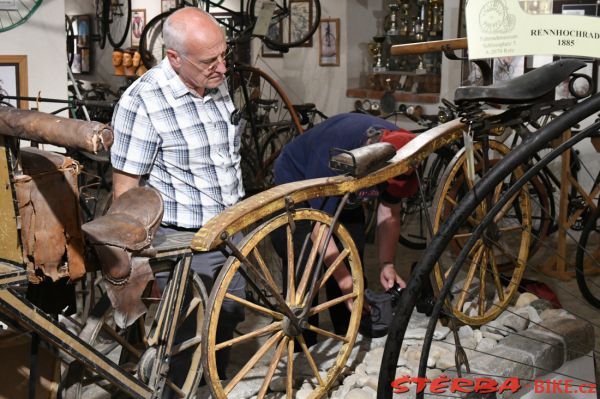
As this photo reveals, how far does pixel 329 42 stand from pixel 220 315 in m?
5.75

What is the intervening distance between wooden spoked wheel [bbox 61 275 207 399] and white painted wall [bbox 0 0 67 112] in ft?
8.07

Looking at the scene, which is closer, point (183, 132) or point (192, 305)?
point (192, 305)

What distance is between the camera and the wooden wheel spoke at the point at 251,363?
234 cm

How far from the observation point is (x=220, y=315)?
9.91 ft

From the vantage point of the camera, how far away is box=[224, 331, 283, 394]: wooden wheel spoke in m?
2.34

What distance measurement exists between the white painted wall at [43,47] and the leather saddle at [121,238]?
2926 mm

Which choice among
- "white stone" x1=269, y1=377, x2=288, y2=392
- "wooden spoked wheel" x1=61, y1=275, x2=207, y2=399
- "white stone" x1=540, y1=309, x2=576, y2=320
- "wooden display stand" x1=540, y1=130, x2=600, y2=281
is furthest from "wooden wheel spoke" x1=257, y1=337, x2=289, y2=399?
"wooden display stand" x1=540, y1=130, x2=600, y2=281

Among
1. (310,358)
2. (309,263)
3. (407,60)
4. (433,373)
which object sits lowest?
(433,373)

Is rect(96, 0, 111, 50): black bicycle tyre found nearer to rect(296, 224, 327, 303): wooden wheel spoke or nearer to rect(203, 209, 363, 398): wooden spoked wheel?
rect(203, 209, 363, 398): wooden spoked wheel

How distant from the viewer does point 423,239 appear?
5.92m

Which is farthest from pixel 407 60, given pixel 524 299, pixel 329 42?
pixel 524 299

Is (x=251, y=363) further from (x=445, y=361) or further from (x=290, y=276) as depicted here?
(x=445, y=361)

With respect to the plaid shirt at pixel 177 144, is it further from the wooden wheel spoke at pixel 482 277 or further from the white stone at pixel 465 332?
the white stone at pixel 465 332

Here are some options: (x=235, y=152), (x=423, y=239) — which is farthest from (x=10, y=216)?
(x=423, y=239)
